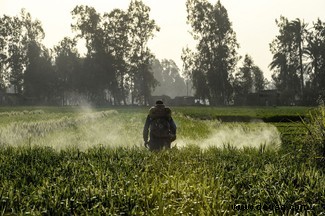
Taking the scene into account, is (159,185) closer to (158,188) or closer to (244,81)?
(158,188)

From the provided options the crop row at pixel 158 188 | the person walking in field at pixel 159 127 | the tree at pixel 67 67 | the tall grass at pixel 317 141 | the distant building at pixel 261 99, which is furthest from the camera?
the tree at pixel 67 67

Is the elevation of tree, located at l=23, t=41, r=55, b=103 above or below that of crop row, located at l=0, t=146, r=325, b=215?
above

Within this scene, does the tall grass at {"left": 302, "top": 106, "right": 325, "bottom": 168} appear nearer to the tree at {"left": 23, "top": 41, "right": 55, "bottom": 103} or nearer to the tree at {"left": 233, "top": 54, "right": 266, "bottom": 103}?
the tree at {"left": 233, "top": 54, "right": 266, "bottom": 103}

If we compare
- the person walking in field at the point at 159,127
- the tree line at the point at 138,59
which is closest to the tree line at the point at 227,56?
the tree line at the point at 138,59

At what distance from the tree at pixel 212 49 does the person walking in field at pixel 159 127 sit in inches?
2564

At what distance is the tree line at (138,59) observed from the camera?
7788 centimetres

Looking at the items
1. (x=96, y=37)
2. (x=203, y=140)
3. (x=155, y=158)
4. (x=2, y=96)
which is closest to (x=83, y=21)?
(x=96, y=37)

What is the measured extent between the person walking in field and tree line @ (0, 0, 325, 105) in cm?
6144

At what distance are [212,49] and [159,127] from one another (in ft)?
220

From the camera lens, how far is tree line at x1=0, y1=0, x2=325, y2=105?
77875 millimetres

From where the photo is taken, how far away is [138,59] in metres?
81.8

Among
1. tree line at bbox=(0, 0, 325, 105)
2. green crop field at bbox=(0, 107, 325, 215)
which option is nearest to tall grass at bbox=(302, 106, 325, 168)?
green crop field at bbox=(0, 107, 325, 215)

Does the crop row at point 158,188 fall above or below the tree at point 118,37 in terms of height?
below

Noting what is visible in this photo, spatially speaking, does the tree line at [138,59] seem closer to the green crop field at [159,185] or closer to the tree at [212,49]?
the tree at [212,49]
